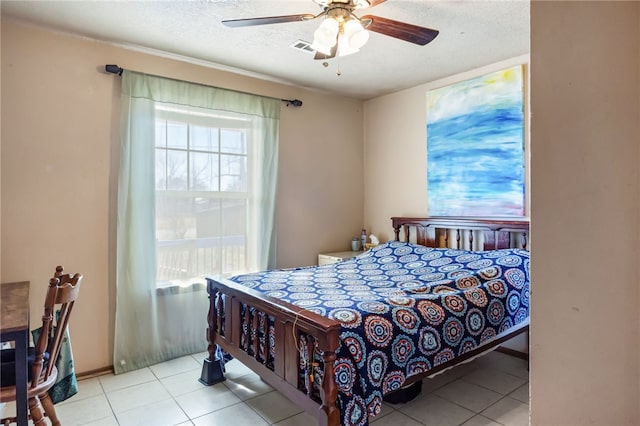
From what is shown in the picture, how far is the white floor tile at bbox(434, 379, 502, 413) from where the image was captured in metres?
2.36

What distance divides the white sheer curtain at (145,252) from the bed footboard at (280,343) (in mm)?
601

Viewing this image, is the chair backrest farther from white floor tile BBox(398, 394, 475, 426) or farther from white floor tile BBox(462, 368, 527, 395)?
white floor tile BBox(462, 368, 527, 395)

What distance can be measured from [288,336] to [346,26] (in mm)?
1601

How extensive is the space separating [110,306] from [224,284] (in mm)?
1026

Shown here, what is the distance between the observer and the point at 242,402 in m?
2.38

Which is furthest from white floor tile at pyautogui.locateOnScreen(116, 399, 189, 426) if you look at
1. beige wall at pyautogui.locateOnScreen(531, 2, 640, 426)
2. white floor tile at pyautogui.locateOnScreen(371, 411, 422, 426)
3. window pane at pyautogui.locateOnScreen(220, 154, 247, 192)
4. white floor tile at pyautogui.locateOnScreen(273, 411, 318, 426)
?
beige wall at pyautogui.locateOnScreen(531, 2, 640, 426)

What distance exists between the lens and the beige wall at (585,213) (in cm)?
52

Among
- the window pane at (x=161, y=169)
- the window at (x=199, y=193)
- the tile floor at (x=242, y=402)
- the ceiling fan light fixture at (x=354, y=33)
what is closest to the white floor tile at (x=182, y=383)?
the tile floor at (x=242, y=402)

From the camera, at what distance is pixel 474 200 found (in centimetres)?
336

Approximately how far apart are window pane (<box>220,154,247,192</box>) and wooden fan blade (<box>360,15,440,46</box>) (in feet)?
6.06

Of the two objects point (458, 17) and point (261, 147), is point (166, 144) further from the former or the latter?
point (458, 17)

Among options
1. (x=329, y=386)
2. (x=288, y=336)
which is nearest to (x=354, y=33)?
(x=288, y=336)

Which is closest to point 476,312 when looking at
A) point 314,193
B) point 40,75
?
point 314,193

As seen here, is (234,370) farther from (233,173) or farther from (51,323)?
(233,173)
